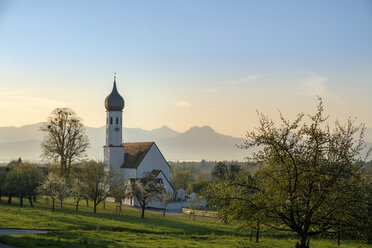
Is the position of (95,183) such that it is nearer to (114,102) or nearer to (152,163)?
(152,163)

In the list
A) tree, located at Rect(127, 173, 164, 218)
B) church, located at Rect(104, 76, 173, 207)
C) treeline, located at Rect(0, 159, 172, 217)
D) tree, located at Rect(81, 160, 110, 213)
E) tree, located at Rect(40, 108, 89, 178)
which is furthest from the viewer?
church, located at Rect(104, 76, 173, 207)

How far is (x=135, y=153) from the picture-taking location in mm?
71375

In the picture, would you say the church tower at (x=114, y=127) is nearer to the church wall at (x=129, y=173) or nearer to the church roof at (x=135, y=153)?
the church wall at (x=129, y=173)

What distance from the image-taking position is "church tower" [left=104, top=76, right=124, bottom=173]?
229 ft

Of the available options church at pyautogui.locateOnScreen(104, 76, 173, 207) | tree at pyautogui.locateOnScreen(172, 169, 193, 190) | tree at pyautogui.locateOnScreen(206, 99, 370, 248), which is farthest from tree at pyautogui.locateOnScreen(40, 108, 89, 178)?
tree at pyautogui.locateOnScreen(206, 99, 370, 248)

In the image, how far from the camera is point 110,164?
2687 inches

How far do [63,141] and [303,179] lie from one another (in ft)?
165

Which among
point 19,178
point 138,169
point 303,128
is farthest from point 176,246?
point 138,169

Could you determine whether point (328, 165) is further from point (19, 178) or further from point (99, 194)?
point (19, 178)

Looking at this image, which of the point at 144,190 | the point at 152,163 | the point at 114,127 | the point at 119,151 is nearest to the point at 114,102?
the point at 114,127

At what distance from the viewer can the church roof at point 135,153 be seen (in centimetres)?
6888

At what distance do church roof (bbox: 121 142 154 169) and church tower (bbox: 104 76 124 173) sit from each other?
1661mm

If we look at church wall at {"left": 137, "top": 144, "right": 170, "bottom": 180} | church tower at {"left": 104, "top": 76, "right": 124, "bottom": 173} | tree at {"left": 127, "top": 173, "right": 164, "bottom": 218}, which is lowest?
tree at {"left": 127, "top": 173, "right": 164, "bottom": 218}

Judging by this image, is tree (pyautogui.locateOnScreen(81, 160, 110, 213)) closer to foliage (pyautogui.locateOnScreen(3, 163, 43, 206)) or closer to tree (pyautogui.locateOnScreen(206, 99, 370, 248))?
foliage (pyautogui.locateOnScreen(3, 163, 43, 206))
